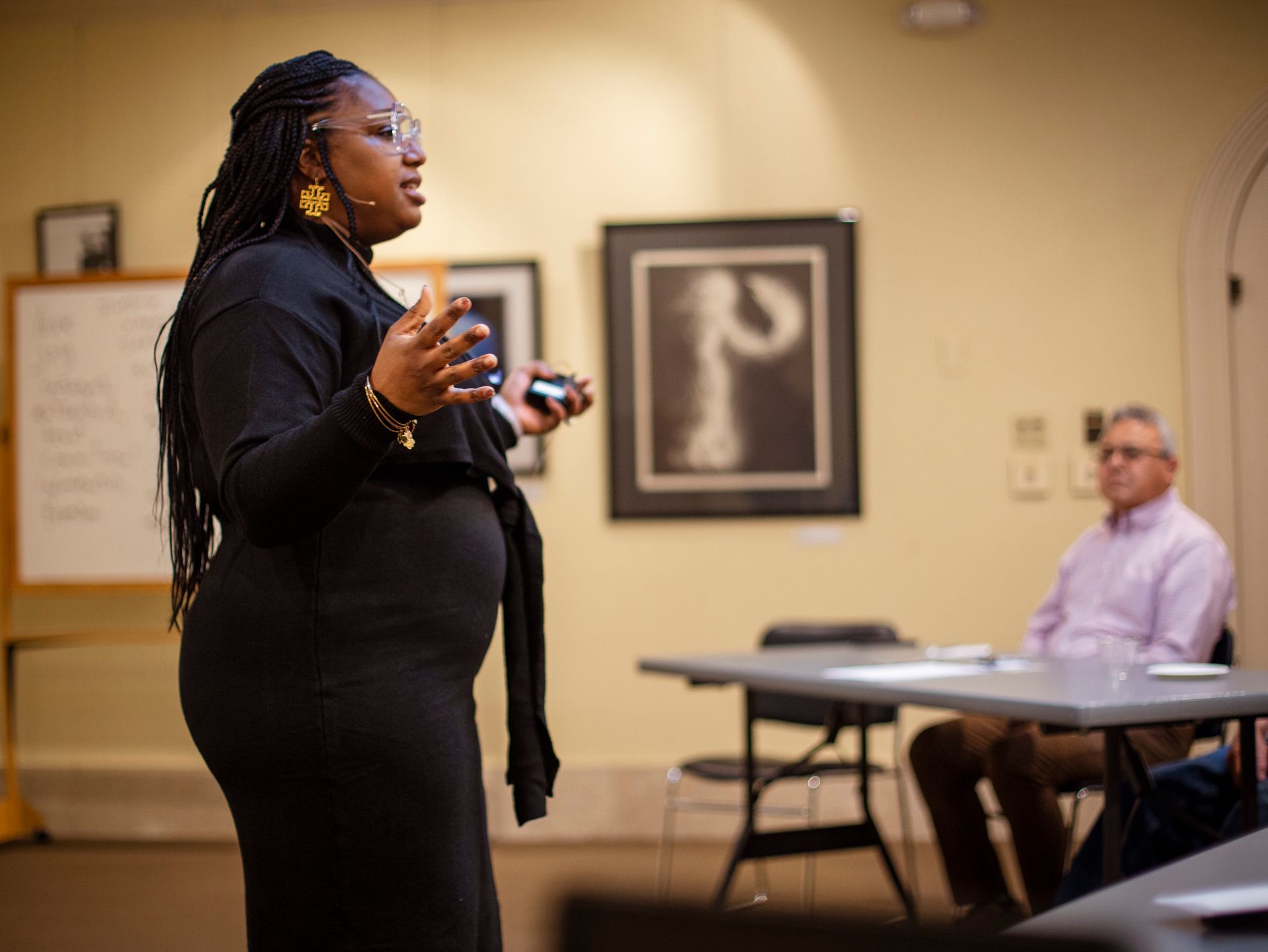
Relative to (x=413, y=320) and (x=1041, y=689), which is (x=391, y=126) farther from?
(x=1041, y=689)

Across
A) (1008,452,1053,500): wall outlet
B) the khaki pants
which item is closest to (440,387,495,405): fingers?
the khaki pants

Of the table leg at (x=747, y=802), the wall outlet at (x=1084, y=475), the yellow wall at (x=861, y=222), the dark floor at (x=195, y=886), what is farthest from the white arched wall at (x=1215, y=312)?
the table leg at (x=747, y=802)

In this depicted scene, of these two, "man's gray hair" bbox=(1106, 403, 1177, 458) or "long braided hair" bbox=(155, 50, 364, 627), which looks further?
"man's gray hair" bbox=(1106, 403, 1177, 458)

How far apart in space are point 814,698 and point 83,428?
2856 mm

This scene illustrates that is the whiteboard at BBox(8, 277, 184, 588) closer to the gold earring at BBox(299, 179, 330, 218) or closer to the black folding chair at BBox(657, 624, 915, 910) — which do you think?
the black folding chair at BBox(657, 624, 915, 910)

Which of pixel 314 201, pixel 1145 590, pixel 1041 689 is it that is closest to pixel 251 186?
pixel 314 201

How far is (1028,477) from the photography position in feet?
15.1

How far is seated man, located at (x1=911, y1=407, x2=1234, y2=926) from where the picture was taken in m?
2.97

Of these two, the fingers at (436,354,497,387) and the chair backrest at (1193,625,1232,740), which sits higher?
the fingers at (436,354,497,387)

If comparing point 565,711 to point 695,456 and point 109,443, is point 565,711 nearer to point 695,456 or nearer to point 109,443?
point 695,456

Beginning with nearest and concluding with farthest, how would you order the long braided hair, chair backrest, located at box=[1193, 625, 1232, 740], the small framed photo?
the long braided hair
chair backrest, located at box=[1193, 625, 1232, 740]
the small framed photo

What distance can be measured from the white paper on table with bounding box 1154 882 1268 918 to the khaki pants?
6.97 ft

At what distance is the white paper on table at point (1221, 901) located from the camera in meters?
0.77

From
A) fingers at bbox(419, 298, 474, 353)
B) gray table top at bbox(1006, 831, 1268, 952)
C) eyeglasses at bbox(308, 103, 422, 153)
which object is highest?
eyeglasses at bbox(308, 103, 422, 153)
